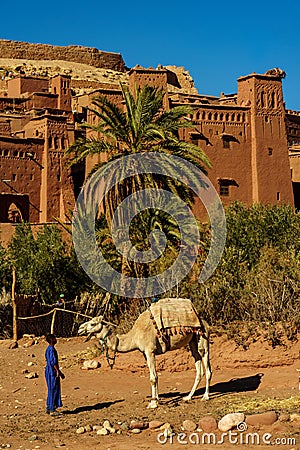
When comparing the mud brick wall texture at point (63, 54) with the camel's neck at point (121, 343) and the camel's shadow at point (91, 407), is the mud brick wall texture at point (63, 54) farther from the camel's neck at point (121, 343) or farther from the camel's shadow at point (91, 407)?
the camel's shadow at point (91, 407)

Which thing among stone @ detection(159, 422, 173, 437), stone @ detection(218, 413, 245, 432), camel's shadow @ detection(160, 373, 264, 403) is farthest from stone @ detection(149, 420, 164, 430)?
camel's shadow @ detection(160, 373, 264, 403)

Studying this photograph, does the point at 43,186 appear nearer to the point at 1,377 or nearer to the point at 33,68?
the point at 1,377

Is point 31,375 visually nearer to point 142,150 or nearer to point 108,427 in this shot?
point 108,427

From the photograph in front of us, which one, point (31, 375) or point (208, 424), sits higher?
point (31, 375)

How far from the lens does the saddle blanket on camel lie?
34.3 ft

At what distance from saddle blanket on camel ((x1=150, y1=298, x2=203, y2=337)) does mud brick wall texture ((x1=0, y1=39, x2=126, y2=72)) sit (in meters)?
63.8

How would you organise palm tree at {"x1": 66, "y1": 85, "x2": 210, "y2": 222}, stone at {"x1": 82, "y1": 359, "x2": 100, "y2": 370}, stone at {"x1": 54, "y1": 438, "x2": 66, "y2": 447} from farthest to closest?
1. palm tree at {"x1": 66, "y1": 85, "x2": 210, "y2": 222}
2. stone at {"x1": 82, "y1": 359, "x2": 100, "y2": 370}
3. stone at {"x1": 54, "y1": 438, "x2": 66, "y2": 447}

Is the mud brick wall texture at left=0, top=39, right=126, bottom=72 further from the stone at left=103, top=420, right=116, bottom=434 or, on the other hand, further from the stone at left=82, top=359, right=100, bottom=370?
the stone at left=103, top=420, right=116, bottom=434

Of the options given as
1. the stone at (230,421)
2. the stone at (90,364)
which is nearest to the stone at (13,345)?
the stone at (90,364)

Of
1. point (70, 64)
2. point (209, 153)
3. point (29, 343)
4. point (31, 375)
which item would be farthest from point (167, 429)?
point (70, 64)

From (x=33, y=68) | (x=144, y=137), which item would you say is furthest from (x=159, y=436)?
(x=33, y=68)

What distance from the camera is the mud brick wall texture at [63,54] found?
71562mm

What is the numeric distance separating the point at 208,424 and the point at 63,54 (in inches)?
2675

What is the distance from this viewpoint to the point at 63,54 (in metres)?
73.4
